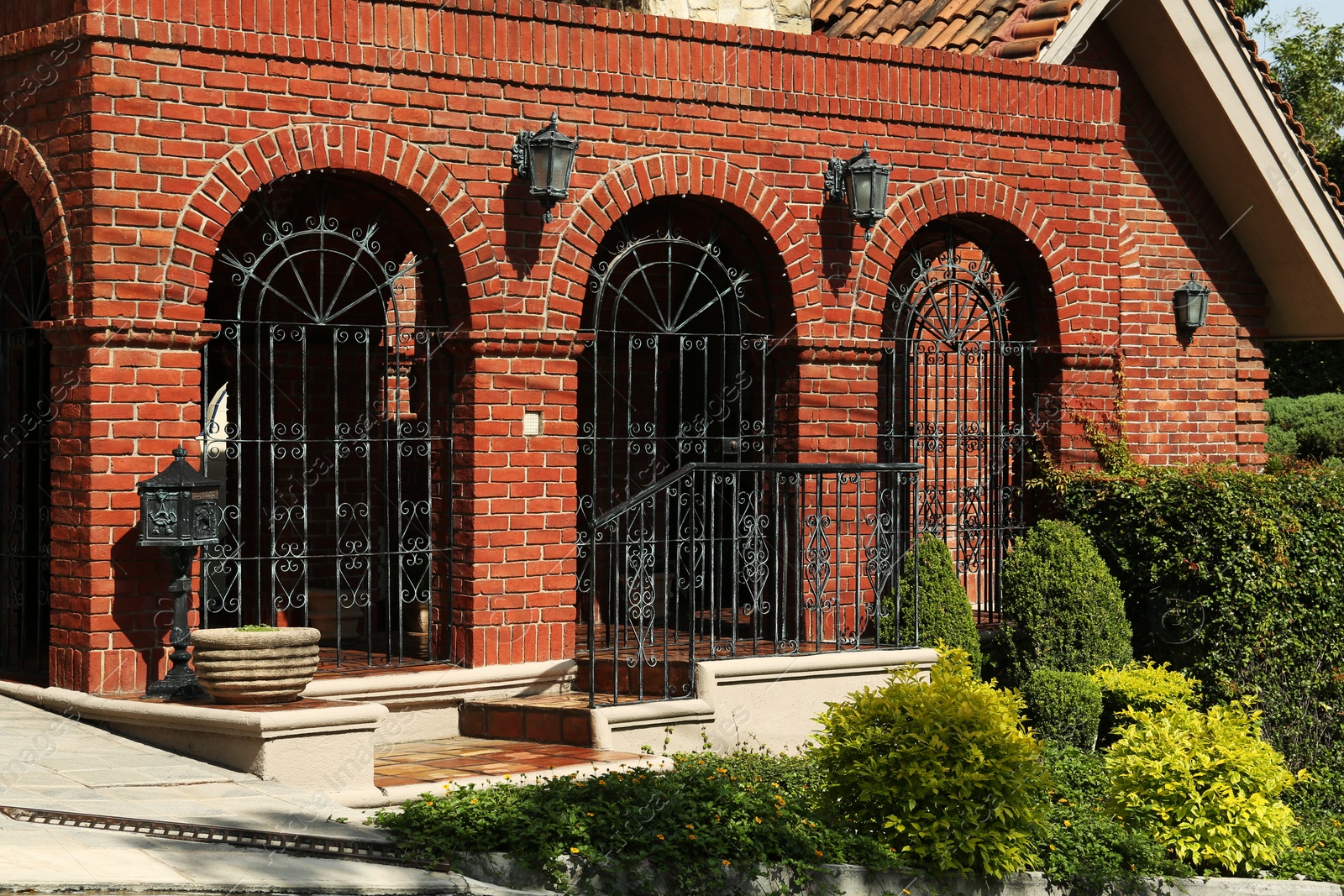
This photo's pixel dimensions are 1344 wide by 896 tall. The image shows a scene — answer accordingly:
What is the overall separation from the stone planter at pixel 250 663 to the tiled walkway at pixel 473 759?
62cm

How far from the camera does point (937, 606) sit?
31.3 ft

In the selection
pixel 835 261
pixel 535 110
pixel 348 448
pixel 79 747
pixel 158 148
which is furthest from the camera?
pixel 348 448

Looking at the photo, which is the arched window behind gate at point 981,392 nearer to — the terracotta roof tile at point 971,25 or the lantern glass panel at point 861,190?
the lantern glass panel at point 861,190

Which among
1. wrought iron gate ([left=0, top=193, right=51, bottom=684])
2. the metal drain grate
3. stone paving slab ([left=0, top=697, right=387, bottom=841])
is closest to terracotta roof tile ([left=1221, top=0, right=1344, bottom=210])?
wrought iron gate ([left=0, top=193, right=51, bottom=684])

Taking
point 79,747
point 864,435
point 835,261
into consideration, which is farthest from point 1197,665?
point 79,747

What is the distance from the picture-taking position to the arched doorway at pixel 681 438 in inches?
348

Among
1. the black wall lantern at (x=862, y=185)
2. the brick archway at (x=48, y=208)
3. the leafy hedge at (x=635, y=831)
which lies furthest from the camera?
the black wall lantern at (x=862, y=185)

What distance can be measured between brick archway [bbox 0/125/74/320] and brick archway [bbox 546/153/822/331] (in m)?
2.54

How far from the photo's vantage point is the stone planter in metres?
7.43

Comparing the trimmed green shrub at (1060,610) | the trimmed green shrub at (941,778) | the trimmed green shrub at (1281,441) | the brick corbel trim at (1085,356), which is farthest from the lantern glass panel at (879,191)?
the trimmed green shrub at (1281,441)

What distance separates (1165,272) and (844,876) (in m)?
7.51

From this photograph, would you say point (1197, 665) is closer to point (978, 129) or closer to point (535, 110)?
point (978, 129)

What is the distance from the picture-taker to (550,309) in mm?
9086

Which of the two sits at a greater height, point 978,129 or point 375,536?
point 978,129
